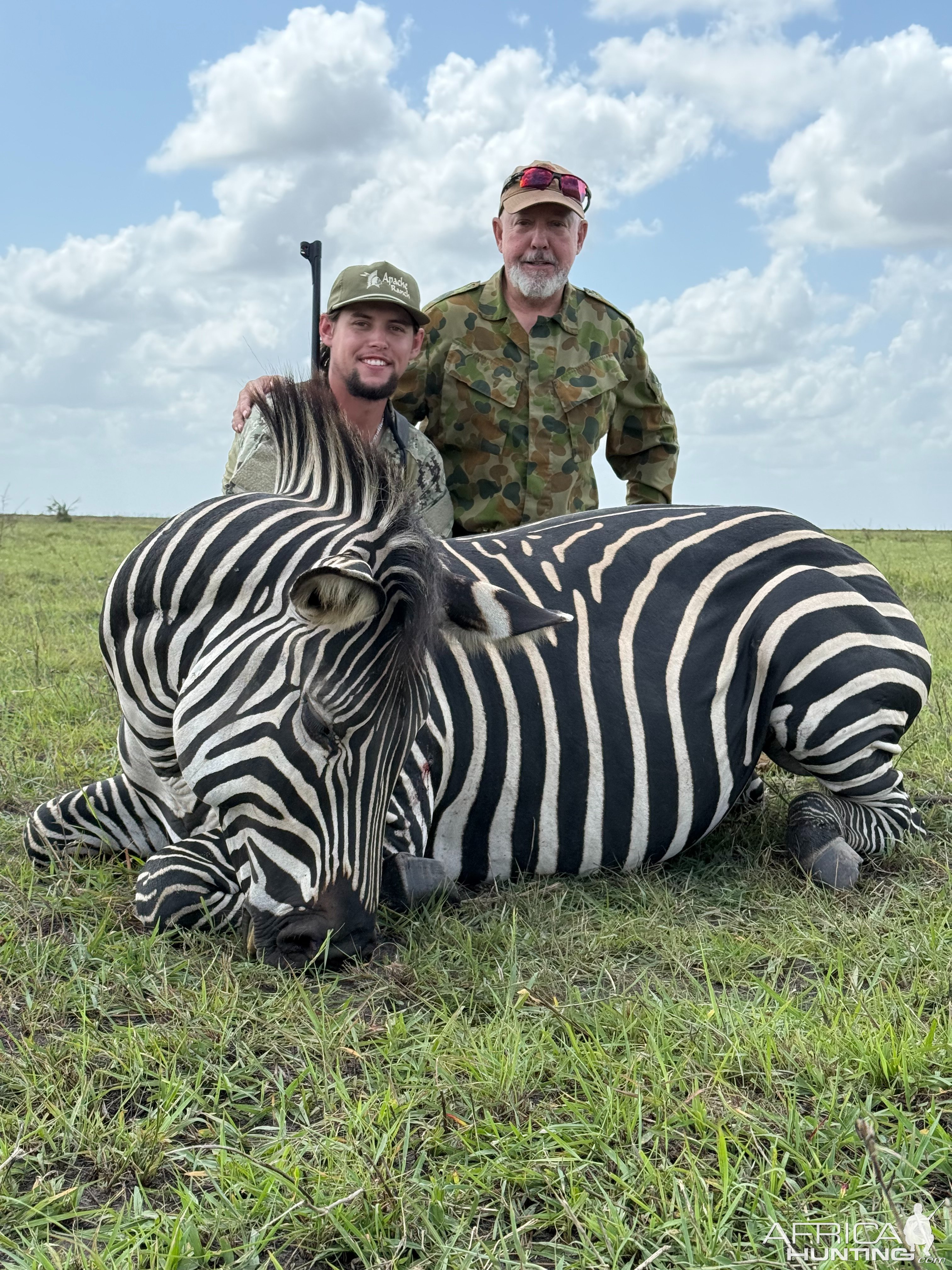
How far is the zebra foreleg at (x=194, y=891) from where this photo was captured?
340cm

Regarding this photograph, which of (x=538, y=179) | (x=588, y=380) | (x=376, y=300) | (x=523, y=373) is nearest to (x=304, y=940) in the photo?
(x=376, y=300)

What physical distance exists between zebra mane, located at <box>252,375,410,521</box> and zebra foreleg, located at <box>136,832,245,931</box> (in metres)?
1.16

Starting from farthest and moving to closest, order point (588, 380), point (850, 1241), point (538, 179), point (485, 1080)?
point (588, 380) < point (538, 179) < point (485, 1080) < point (850, 1241)

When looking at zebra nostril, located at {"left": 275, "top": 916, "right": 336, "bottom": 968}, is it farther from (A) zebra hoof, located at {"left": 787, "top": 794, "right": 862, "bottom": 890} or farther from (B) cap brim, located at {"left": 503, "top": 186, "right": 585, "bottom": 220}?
(B) cap brim, located at {"left": 503, "top": 186, "right": 585, "bottom": 220}

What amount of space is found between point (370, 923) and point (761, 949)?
128 cm

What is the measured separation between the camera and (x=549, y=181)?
7.41 m

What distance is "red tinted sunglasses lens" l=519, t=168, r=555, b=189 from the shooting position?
7410mm

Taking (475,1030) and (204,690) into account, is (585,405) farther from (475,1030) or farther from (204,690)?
(475,1030)

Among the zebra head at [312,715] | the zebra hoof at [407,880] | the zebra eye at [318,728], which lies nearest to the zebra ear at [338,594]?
the zebra head at [312,715]

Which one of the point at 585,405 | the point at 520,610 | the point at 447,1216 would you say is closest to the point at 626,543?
the point at 520,610

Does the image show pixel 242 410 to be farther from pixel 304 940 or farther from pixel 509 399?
pixel 304 940

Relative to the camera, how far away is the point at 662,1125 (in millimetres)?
2363

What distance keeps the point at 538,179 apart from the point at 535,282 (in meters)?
0.70

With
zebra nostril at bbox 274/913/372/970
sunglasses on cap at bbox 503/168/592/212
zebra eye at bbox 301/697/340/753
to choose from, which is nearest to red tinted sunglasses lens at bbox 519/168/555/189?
sunglasses on cap at bbox 503/168/592/212
